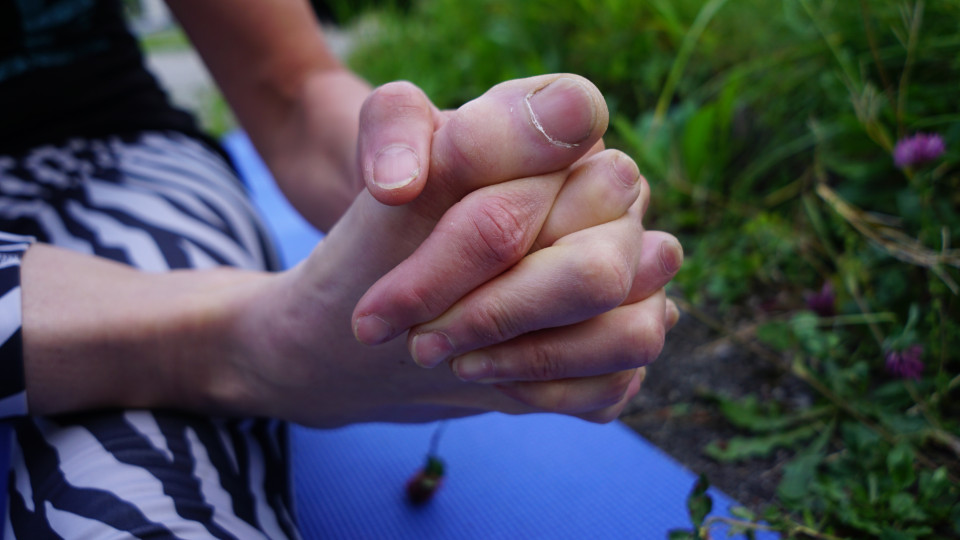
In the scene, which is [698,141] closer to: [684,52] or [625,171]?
[684,52]

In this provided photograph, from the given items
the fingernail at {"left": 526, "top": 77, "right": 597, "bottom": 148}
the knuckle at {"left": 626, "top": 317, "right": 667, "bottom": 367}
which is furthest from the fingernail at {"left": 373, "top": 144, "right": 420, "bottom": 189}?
A: the knuckle at {"left": 626, "top": 317, "right": 667, "bottom": 367}

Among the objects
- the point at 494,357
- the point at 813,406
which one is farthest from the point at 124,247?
the point at 813,406

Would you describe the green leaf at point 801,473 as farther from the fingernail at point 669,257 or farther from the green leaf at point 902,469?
the fingernail at point 669,257

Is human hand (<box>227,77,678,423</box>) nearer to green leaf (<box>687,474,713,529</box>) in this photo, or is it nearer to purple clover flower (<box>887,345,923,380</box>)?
green leaf (<box>687,474,713,529</box>)

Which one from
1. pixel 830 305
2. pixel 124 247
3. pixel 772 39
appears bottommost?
pixel 830 305

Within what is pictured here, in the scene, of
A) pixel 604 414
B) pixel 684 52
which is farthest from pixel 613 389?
pixel 684 52

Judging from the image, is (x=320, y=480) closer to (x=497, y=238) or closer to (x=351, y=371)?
(x=351, y=371)

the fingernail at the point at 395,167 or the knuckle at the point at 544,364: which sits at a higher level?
the fingernail at the point at 395,167

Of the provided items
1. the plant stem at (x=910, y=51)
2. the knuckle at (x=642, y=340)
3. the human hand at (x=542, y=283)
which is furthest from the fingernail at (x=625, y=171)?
the plant stem at (x=910, y=51)
